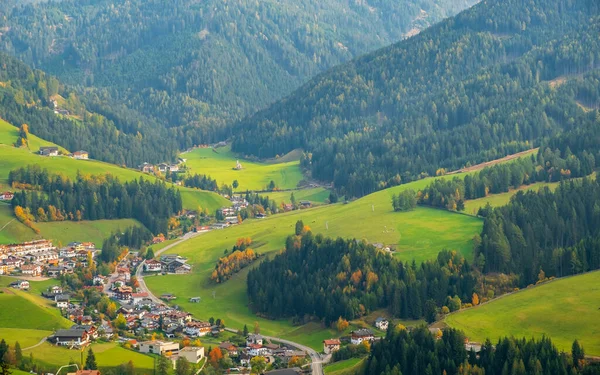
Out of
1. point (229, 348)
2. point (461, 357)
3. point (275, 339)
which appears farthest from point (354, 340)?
point (461, 357)

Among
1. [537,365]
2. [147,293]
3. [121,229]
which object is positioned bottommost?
[537,365]

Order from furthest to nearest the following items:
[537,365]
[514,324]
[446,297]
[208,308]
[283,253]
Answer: [283,253]
[208,308]
[446,297]
[514,324]
[537,365]

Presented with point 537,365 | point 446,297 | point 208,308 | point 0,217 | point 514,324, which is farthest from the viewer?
point 0,217

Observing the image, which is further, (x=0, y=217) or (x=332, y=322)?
(x=0, y=217)

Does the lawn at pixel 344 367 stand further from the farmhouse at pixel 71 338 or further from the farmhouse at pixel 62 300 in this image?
the farmhouse at pixel 62 300

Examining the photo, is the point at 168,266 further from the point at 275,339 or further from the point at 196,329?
the point at 275,339

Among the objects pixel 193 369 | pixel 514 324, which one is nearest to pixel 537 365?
pixel 514 324

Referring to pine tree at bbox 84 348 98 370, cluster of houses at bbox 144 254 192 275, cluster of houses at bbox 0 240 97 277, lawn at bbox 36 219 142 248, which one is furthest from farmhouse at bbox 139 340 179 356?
lawn at bbox 36 219 142 248

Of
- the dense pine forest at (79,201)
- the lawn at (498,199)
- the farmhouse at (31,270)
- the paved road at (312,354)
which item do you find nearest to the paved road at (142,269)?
the dense pine forest at (79,201)

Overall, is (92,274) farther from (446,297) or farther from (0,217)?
(446,297)
